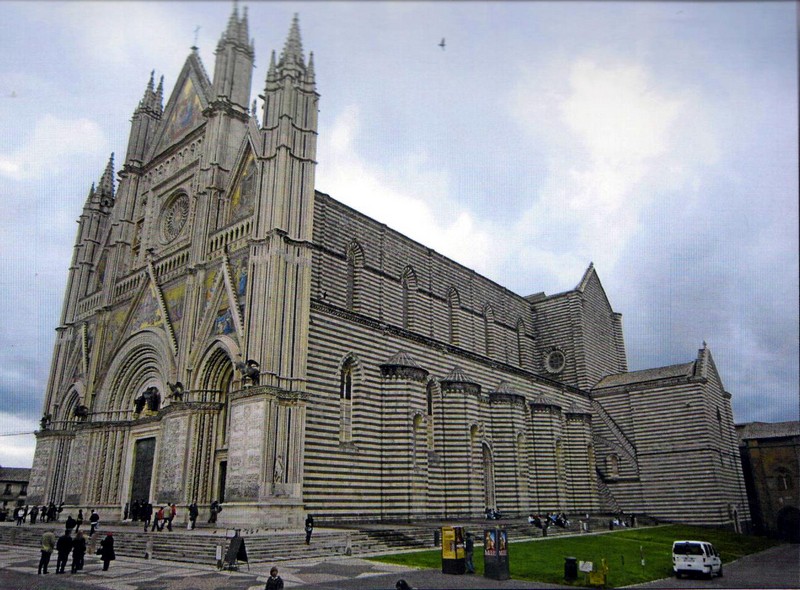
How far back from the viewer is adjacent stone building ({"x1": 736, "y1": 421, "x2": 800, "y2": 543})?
44000 millimetres

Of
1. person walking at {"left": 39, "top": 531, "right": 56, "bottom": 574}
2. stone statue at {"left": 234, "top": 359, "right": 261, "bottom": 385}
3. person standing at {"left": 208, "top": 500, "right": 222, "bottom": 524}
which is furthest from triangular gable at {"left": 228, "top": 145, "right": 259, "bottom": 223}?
person walking at {"left": 39, "top": 531, "right": 56, "bottom": 574}

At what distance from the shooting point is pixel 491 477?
33.8 meters

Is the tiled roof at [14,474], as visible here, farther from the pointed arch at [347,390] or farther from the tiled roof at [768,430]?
the tiled roof at [768,430]

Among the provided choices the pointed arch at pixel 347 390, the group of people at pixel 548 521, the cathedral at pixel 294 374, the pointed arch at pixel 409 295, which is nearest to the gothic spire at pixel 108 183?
the cathedral at pixel 294 374

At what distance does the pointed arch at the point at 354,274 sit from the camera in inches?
1258

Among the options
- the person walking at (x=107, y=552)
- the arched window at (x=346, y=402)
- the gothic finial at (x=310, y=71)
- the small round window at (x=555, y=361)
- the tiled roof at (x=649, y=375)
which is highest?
the gothic finial at (x=310, y=71)

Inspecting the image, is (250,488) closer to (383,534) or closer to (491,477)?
(383,534)

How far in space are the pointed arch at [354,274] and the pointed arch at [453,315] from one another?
8.62m

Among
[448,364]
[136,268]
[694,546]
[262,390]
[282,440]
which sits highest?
[136,268]

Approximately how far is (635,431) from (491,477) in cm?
1362

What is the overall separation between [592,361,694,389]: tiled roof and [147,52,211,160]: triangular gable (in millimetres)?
32254

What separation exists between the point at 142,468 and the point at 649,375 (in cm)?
3237

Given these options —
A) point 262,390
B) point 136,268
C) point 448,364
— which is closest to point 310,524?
point 262,390

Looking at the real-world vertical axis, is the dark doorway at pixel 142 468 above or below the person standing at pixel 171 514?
above
